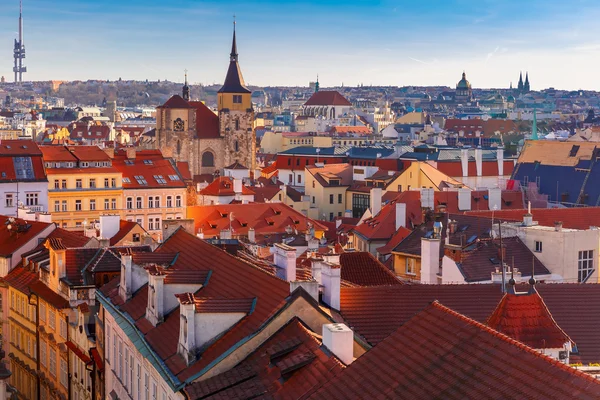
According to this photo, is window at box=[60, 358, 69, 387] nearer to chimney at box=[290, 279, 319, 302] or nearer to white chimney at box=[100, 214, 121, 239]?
white chimney at box=[100, 214, 121, 239]

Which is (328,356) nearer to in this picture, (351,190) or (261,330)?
(261,330)

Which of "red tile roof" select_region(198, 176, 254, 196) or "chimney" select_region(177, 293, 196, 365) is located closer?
"chimney" select_region(177, 293, 196, 365)

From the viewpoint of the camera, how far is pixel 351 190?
100812 mm

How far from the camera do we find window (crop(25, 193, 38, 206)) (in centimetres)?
7644

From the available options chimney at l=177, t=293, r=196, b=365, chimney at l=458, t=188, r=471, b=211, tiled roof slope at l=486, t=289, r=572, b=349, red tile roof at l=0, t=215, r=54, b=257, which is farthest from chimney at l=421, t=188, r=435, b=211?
tiled roof slope at l=486, t=289, r=572, b=349

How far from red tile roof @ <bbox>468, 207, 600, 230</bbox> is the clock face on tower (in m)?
82.1

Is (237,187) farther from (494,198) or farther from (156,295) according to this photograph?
(156,295)

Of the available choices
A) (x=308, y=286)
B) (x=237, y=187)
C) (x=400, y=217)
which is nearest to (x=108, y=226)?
(x=400, y=217)

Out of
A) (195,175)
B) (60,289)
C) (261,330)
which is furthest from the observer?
(195,175)

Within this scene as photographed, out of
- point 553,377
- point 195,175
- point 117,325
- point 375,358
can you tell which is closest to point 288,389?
point 375,358

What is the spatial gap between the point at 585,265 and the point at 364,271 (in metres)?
10.5

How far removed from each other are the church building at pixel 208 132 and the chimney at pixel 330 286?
104878 mm

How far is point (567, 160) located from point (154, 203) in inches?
1159

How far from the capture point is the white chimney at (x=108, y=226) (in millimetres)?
49375
